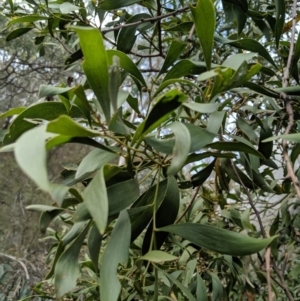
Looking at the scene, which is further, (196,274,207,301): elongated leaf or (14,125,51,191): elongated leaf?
(196,274,207,301): elongated leaf

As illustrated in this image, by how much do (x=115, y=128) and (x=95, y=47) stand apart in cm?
6

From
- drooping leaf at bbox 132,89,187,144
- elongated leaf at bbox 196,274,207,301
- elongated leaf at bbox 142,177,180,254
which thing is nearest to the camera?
drooping leaf at bbox 132,89,187,144

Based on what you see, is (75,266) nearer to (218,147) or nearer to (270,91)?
(218,147)

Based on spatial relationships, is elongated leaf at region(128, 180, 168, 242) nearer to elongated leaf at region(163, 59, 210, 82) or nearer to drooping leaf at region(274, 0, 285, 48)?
elongated leaf at region(163, 59, 210, 82)

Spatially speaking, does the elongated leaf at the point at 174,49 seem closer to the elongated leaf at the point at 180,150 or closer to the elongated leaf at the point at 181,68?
the elongated leaf at the point at 181,68

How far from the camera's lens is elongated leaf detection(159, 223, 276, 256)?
0.31 meters

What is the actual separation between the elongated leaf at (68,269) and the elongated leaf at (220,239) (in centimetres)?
8

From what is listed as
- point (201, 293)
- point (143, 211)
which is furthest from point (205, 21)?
point (201, 293)

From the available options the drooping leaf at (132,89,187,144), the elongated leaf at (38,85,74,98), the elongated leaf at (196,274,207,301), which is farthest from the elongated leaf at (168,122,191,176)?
the elongated leaf at (196,274,207,301)

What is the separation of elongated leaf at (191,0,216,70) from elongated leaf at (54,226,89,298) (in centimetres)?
18

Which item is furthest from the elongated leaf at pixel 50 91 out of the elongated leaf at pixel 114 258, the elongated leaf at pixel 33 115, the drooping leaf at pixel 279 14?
the drooping leaf at pixel 279 14

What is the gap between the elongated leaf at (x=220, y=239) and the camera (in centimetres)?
31

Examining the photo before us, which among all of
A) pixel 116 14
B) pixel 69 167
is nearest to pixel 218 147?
pixel 69 167

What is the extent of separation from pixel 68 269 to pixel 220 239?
0.12 meters
